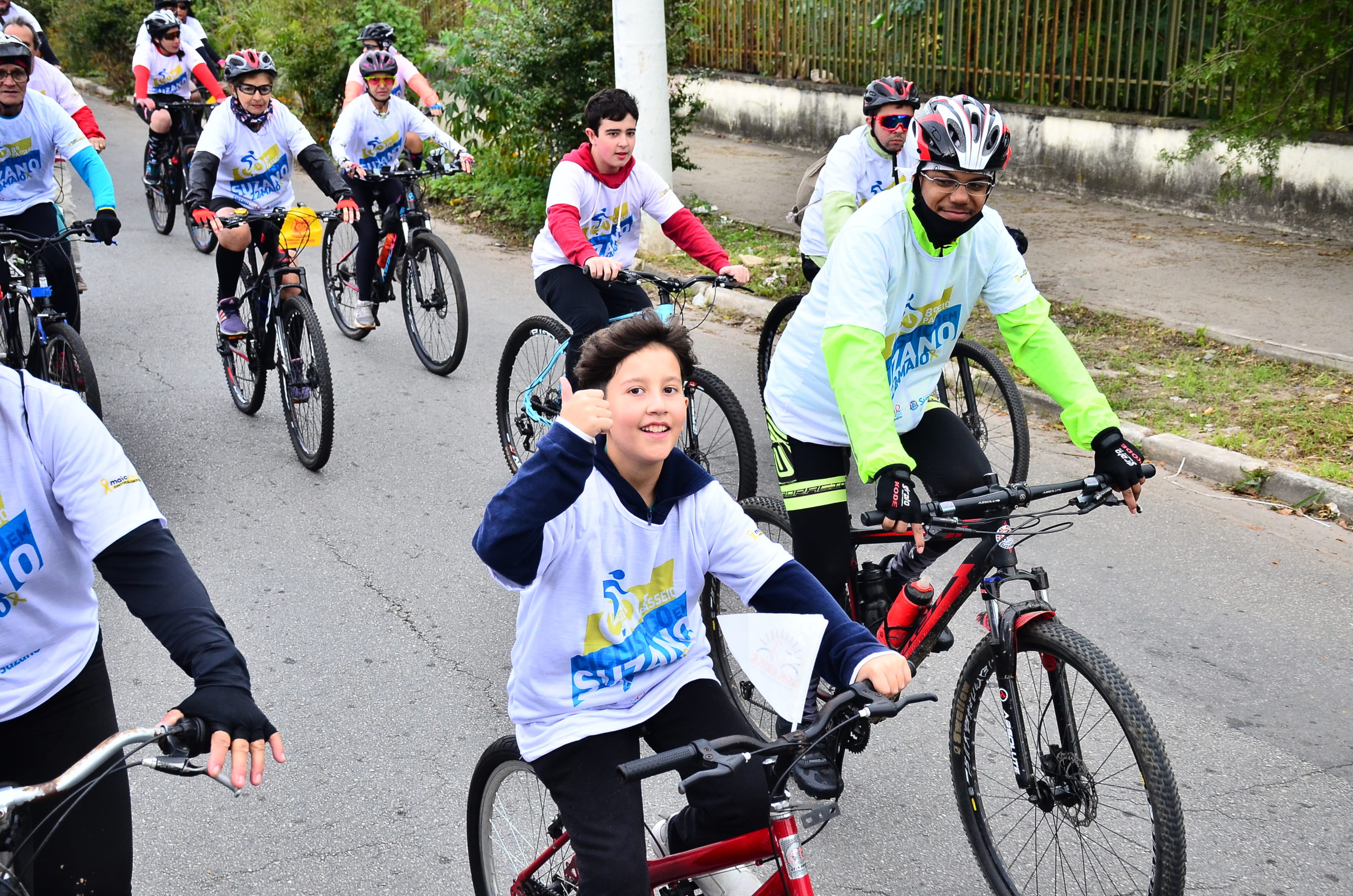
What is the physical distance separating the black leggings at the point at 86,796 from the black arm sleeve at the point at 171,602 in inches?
11.5

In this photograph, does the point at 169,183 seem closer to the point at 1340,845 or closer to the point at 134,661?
the point at 134,661

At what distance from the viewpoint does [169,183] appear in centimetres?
1327

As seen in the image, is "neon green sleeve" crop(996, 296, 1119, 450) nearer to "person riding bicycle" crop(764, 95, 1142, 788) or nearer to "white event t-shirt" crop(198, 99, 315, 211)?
"person riding bicycle" crop(764, 95, 1142, 788)

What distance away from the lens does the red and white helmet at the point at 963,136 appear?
3.59 metres

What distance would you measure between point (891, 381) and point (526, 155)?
9.73 meters

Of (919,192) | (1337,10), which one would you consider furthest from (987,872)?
(1337,10)

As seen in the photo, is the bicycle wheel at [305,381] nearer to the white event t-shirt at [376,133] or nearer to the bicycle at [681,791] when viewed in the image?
the white event t-shirt at [376,133]

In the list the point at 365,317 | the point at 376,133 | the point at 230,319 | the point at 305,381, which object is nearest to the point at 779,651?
the point at 305,381

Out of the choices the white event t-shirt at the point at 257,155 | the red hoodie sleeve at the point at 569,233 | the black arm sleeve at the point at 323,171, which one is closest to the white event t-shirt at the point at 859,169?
the red hoodie sleeve at the point at 569,233

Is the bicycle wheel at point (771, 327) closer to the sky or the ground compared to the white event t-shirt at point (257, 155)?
closer to the ground

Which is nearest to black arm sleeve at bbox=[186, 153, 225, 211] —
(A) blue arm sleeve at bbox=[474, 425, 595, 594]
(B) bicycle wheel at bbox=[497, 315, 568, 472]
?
(B) bicycle wheel at bbox=[497, 315, 568, 472]

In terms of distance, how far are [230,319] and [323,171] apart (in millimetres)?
1078

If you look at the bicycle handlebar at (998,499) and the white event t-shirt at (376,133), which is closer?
the bicycle handlebar at (998,499)

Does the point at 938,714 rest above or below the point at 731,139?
below
